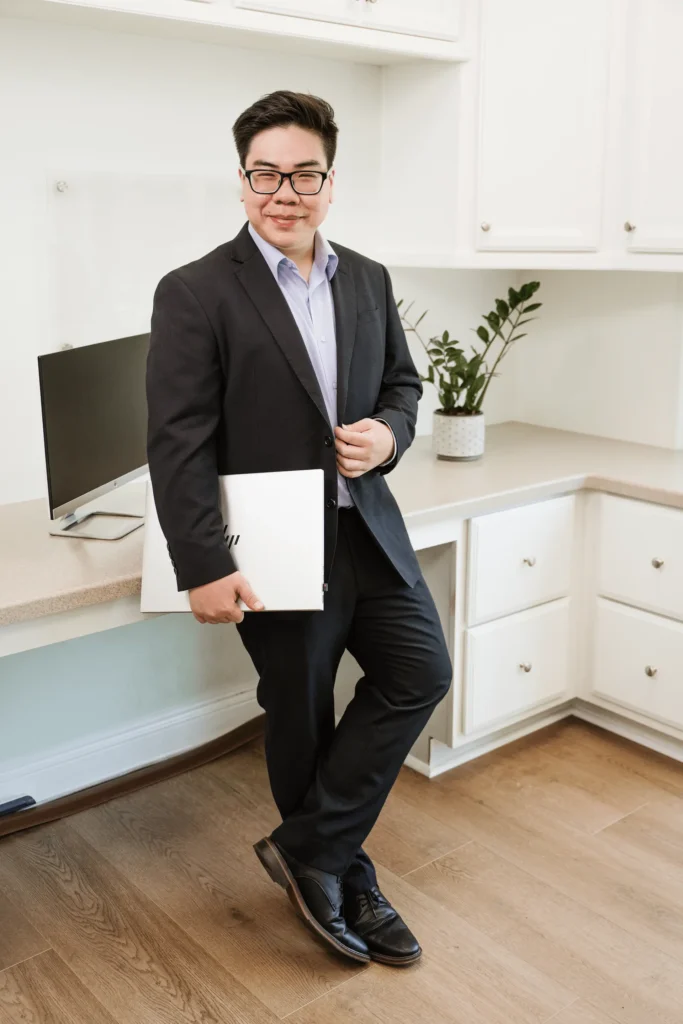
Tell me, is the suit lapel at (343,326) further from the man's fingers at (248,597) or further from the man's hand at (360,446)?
the man's fingers at (248,597)

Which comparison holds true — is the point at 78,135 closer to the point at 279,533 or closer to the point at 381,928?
the point at 279,533

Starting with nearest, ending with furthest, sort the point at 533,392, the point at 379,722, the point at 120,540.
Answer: the point at 379,722 < the point at 120,540 < the point at 533,392

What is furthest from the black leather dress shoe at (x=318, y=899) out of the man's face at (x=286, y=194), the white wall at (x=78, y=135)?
the man's face at (x=286, y=194)

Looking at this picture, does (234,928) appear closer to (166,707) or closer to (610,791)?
(166,707)

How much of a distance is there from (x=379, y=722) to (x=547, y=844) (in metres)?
0.64

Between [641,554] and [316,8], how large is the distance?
4.76 feet

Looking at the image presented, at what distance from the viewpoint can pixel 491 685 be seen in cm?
257

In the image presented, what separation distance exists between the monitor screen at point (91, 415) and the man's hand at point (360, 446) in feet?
1.87

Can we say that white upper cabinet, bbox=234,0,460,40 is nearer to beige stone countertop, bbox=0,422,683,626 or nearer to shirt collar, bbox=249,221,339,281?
shirt collar, bbox=249,221,339,281

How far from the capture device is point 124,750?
2.60 metres

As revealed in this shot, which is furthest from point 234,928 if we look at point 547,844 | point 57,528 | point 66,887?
point 57,528

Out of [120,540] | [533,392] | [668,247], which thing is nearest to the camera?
[120,540]

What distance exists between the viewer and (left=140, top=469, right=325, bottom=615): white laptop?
1.73 meters

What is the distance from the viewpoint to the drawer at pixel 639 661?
257 cm
